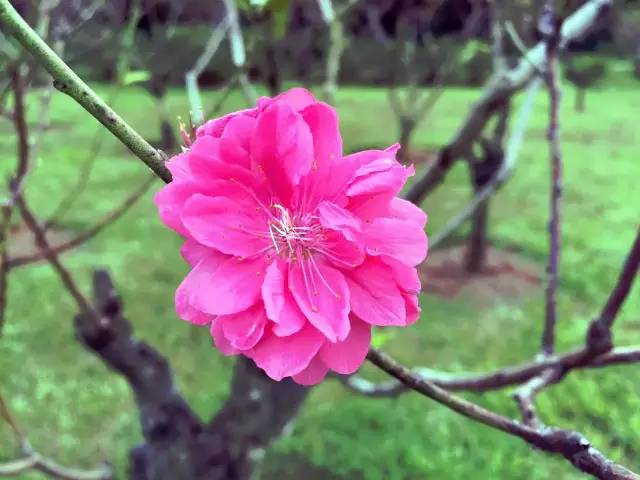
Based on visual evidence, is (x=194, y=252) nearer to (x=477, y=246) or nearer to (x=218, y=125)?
(x=218, y=125)

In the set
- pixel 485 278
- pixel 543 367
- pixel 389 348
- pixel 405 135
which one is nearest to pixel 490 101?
pixel 543 367

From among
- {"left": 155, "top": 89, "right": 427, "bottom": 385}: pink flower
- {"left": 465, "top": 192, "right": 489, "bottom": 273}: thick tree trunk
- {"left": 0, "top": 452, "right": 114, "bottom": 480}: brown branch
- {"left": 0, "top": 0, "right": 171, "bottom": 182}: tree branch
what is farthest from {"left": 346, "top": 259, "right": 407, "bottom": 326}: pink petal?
{"left": 465, "top": 192, "right": 489, "bottom": 273}: thick tree trunk

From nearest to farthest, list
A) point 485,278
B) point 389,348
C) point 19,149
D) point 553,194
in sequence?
point 553,194 → point 19,149 → point 389,348 → point 485,278

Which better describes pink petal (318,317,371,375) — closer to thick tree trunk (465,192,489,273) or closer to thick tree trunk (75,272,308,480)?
thick tree trunk (75,272,308,480)

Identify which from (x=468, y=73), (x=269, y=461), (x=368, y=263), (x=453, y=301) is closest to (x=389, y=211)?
(x=368, y=263)

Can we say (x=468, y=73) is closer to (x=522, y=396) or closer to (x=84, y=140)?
(x=84, y=140)

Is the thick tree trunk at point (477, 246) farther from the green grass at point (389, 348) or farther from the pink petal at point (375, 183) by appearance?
the pink petal at point (375, 183)
